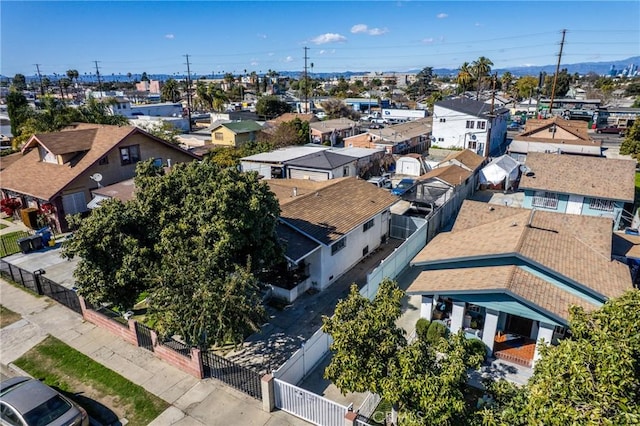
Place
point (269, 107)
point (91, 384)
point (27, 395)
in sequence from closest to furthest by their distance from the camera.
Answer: point (27, 395) < point (91, 384) < point (269, 107)

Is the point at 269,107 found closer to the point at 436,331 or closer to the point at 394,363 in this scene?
the point at 436,331

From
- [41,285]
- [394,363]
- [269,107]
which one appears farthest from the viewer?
[269,107]

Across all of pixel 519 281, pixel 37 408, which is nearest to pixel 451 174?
A: pixel 519 281

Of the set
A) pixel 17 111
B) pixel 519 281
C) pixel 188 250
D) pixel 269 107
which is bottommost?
pixel 519 281

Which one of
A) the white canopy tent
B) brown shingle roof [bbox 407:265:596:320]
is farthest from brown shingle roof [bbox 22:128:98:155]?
the white canopy tent

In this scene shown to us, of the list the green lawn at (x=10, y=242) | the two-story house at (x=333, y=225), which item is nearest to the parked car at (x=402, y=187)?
the two-story house at (x=333, y=225)

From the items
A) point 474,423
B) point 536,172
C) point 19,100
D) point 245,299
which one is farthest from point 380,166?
point 19,100

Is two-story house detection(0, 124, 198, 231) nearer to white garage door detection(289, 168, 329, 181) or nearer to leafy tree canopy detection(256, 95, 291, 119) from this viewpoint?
white garage door detection(289, 168, 329, 181)
